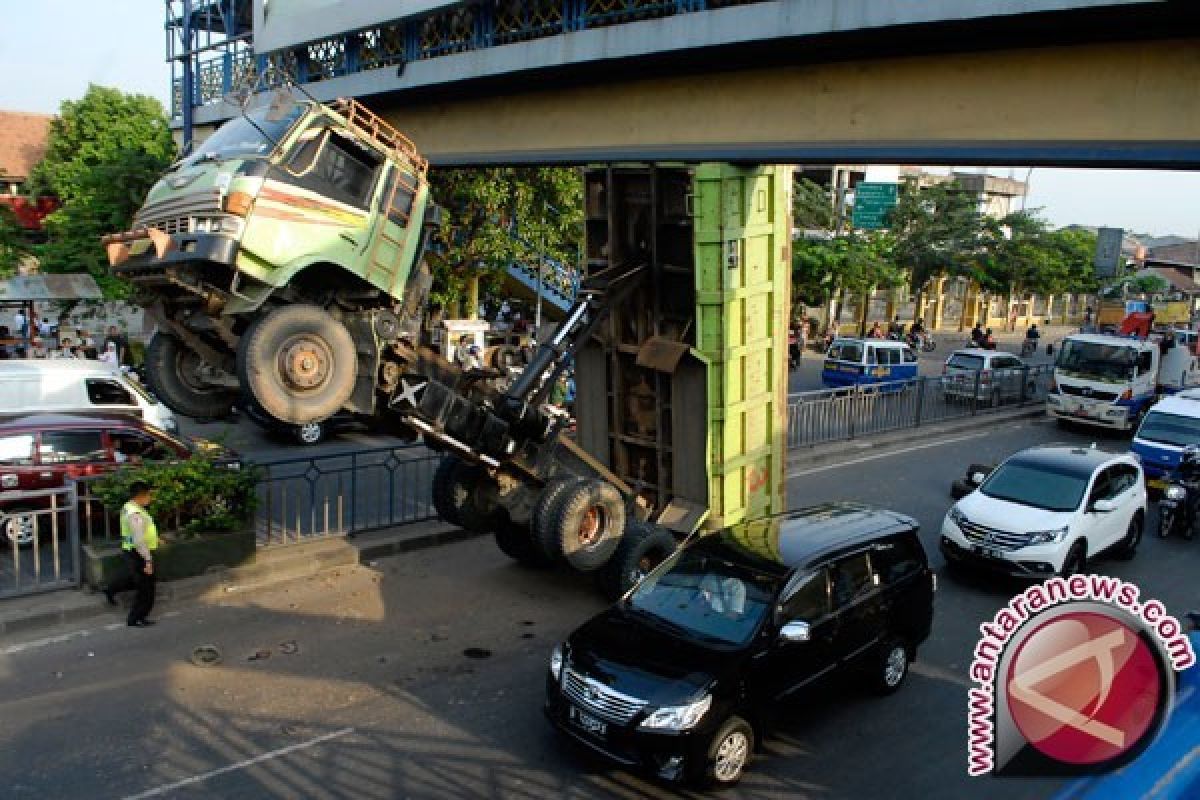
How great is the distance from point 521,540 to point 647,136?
542cm

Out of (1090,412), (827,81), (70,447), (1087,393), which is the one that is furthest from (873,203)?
(70,447)

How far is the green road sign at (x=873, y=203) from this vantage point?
28922 millimetres

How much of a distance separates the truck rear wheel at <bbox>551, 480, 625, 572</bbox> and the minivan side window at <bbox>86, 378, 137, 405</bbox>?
870cm

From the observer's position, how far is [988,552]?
1048 centimetres

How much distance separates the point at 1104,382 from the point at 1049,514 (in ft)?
41.2

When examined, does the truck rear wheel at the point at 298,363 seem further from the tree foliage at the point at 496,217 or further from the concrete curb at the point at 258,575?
the tree foliage at the point at 496,217

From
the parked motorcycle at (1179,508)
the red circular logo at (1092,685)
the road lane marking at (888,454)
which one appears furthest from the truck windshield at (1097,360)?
the red circular logo at (1092,685)

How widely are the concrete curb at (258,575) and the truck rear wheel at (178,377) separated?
82.3 inches

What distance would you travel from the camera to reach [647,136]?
11.9 metres

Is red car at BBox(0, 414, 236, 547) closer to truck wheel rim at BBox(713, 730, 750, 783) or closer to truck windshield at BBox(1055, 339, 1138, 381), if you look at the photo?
Result: truck wheel rim at BBox(713, 730, 750, 783)

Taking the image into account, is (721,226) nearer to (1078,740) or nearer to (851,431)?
(1078,740)

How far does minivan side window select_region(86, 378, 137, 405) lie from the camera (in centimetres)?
1382

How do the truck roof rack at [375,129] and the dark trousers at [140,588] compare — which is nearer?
the truck roof rack at [375,129]

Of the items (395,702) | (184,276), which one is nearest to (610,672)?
(395,702)
